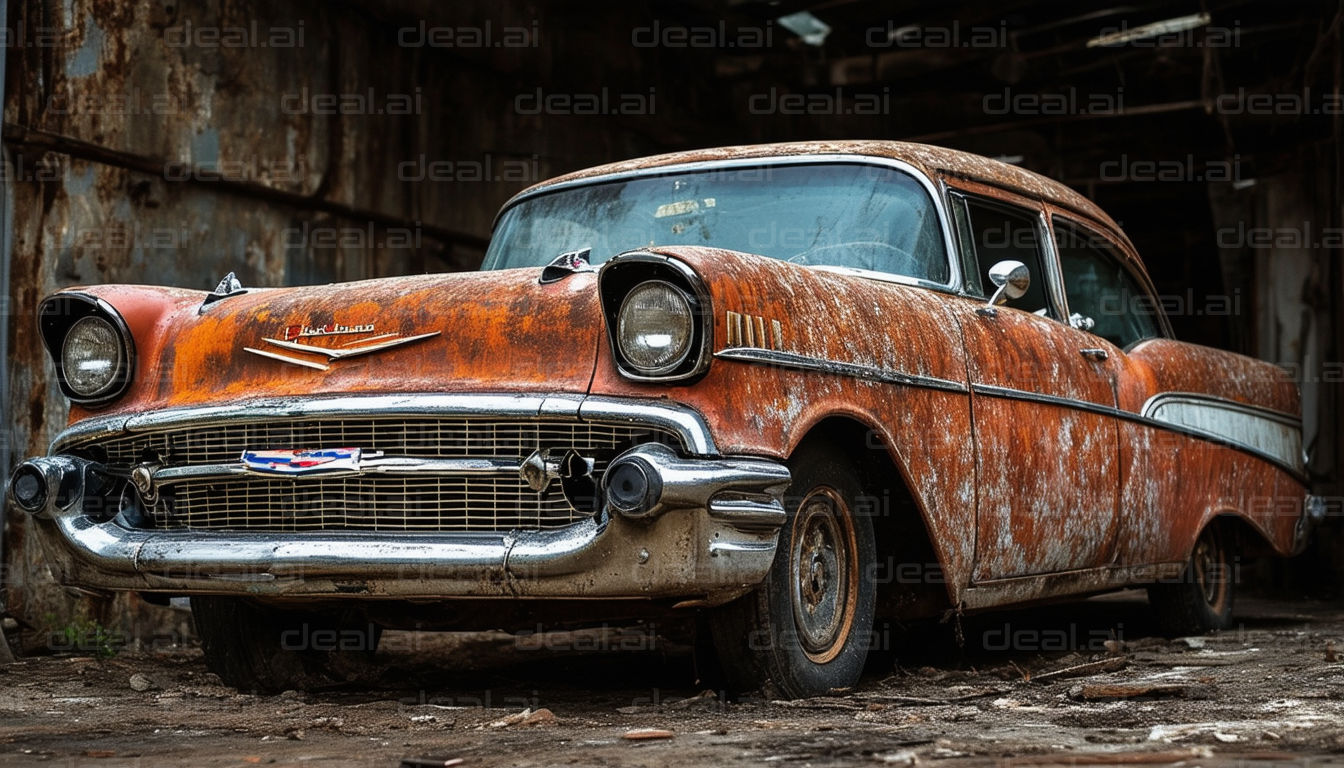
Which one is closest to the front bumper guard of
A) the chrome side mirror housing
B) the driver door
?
the driver door

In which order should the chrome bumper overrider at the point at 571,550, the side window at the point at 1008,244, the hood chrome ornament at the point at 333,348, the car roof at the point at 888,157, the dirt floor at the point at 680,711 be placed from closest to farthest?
the dirt floor at the point at 680,711
the chrome bumper overrider at the point at 571,550
the hood chrome ornament at the point at 333,348
the car roof at the point at 888,157
the side window at the point at 1008,244

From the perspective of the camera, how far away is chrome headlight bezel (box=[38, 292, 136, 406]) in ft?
13.3

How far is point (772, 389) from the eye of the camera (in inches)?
140

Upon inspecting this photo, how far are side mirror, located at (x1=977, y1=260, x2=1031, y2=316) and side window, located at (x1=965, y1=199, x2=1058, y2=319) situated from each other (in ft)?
0.40

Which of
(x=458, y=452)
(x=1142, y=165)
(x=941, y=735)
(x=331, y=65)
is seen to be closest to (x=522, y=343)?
(x=458, y=452)

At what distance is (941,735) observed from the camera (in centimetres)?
321

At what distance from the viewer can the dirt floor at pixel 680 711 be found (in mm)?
3023

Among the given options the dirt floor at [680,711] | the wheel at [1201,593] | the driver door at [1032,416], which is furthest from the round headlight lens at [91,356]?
the wheel at [1201,593]

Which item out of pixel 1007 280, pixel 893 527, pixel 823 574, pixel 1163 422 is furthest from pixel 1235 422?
pixel 823 574

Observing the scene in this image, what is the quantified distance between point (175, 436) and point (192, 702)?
784 millimetres

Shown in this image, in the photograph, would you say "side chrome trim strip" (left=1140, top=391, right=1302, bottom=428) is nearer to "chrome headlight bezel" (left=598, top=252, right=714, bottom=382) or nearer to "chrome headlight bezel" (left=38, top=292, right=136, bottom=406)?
"chrome headlight bezel" (left=598, top=252, right=714, bottom=382)

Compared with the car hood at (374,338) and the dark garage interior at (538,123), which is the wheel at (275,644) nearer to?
the car hood at (374,338)

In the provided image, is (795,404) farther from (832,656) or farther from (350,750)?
(350,750)

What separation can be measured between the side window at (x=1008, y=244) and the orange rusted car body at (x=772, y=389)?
0.05m
